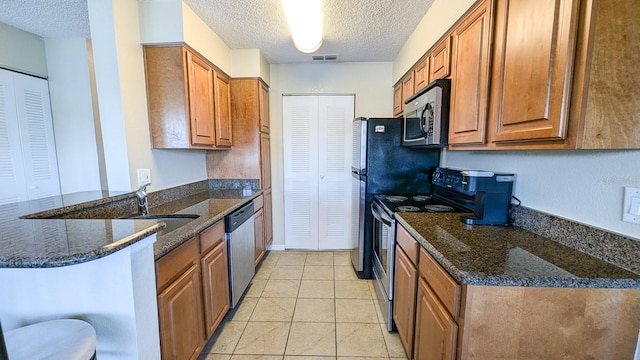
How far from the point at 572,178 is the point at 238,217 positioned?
2066mm

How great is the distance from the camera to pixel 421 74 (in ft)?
7.15

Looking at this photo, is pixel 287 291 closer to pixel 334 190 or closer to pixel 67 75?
pixel 334 190

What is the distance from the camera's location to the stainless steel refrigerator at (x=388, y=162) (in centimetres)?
245

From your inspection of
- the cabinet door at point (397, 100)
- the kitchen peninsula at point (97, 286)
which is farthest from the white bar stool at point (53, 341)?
the cabinet door at point (397, 100)

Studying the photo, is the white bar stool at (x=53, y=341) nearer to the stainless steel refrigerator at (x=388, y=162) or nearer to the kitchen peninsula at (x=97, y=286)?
the kitchen peninsula at (x=97, y=286)

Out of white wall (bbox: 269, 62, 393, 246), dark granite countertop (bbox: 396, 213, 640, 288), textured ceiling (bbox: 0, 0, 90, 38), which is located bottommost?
dark granite countertop (bbox: 396, 213, 640, 288)

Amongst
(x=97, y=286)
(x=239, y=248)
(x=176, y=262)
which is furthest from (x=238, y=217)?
(x=97, y=286)

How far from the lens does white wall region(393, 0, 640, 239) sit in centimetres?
93

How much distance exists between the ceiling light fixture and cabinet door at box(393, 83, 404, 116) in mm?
1119

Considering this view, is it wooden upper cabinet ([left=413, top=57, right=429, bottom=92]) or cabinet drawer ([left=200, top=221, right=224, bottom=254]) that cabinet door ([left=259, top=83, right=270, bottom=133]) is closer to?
cabinet drawer ([left=200, top=221, right=224, bottom=254])

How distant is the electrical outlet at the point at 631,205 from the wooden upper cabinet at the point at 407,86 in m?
1.74

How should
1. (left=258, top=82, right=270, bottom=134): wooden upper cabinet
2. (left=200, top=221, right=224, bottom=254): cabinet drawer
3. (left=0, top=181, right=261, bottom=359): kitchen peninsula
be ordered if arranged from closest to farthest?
(left=0, top=181, right=261, bottom=359): kitchen peninsula
(left=200, top=221, right=224, bottom=254): cabinet drawer
(left=258, top=82, right=270, bottom=134): wooden upper cabinet

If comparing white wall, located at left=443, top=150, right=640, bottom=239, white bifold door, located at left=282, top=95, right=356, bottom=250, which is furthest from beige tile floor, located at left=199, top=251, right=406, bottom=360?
white wall, located at left=443, top=150, right=640, bottom=239

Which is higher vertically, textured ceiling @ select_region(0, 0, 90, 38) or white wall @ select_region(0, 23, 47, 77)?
textured ceiling @ select_region(0, 0, 90, 38)
